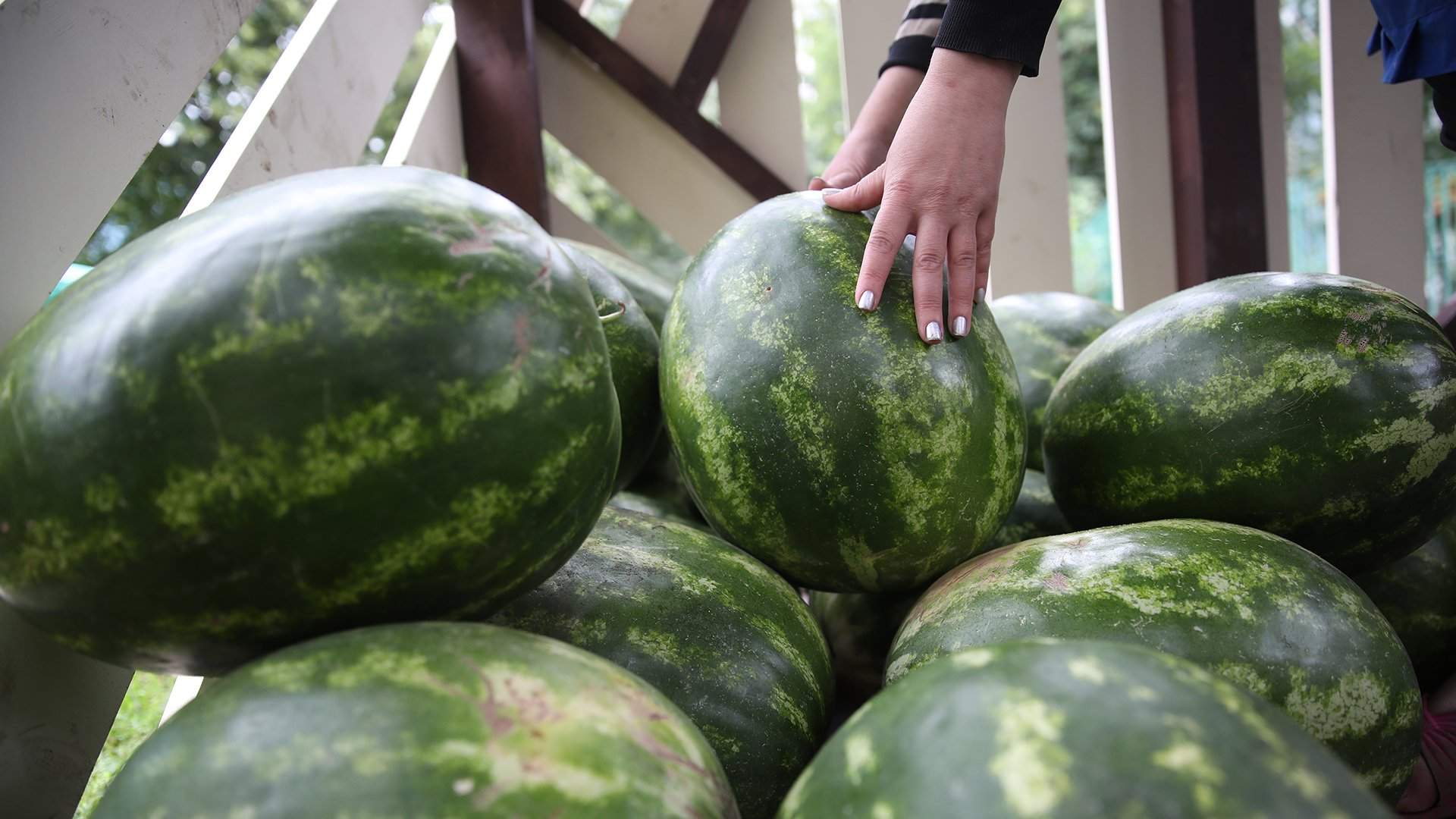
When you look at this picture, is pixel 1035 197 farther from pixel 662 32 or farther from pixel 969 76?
pixel 969 76

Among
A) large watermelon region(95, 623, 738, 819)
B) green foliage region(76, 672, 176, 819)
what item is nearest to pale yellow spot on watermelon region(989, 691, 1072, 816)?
large watermelon region(95, 623, 738, 819)

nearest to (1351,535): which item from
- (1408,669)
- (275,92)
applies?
(1408,669)

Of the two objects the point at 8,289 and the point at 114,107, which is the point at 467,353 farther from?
the point at 114,107

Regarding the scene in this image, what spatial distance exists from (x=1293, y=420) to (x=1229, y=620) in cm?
37

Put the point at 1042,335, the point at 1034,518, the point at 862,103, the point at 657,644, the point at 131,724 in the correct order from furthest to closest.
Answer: the point at 862,103, the point at 131,724, the point at 1042,335, the point at 1034,518, the point at 657,644

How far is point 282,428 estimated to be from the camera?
0.77 meters

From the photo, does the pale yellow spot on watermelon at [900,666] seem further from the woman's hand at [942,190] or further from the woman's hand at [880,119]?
the woman's hand at [880,119]

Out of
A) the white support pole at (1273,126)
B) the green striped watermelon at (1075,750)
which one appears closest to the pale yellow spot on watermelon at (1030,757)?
the green striped watermelon at (1075,750)

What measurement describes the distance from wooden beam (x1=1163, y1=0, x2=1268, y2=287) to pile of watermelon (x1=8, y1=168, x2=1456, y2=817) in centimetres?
212

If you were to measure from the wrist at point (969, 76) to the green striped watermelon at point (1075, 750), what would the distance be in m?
0.92

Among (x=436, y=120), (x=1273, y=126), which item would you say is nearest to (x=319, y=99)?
(x=436, y=120)

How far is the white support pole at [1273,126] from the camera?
3633mm

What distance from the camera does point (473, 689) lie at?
73 cm

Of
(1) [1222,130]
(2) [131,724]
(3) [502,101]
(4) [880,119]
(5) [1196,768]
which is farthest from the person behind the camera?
(1) [1222,130]
